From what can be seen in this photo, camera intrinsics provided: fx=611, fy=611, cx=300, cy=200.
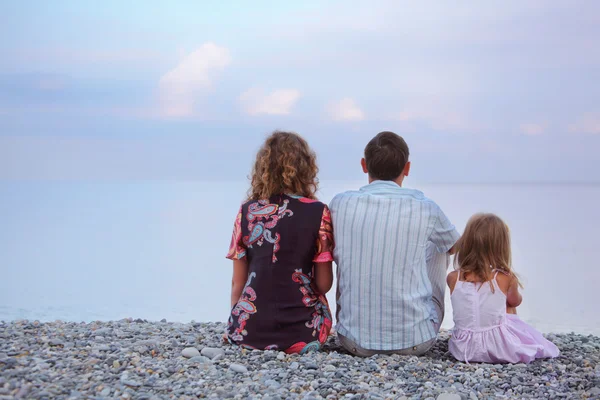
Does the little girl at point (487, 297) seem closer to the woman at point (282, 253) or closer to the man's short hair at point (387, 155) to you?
the man's short hair at point (387, 155)

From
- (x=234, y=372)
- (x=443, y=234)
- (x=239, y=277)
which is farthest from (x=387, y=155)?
(x=234, y=372)

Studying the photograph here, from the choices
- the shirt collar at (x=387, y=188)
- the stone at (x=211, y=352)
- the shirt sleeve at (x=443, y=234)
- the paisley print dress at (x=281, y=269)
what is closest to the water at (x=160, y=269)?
the shirt sleeve at (x=443, y=234)

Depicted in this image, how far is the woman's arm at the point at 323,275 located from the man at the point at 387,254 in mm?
73

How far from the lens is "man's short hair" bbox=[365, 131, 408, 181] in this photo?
387cm

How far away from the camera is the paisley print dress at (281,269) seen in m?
3.82

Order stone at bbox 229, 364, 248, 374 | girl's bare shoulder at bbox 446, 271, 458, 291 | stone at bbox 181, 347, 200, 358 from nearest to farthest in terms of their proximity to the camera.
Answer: stone at bbox 229, 364, 248, 374
stone at bbox 181, 347, 200, 358
girl's bare shoulder at bbox 446, 271, 458, 291

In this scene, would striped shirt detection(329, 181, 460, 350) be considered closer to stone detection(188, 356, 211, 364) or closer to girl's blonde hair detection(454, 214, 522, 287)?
girl's blonde hair detection(454, 214, 522, 287)

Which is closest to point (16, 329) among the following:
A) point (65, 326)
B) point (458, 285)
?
point (65, 326)

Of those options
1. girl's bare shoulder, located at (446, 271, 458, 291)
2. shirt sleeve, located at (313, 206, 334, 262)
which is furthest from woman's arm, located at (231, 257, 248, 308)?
girl's bare shoulder, located at (446, 271, 458, 291)

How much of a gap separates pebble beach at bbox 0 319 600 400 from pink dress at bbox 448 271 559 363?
11 centimetres

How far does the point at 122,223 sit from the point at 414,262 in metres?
20.5

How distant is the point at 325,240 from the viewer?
3.92m

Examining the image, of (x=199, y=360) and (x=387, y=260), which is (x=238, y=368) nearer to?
(x=199, y=360)

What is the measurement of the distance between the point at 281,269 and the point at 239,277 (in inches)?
14.4
